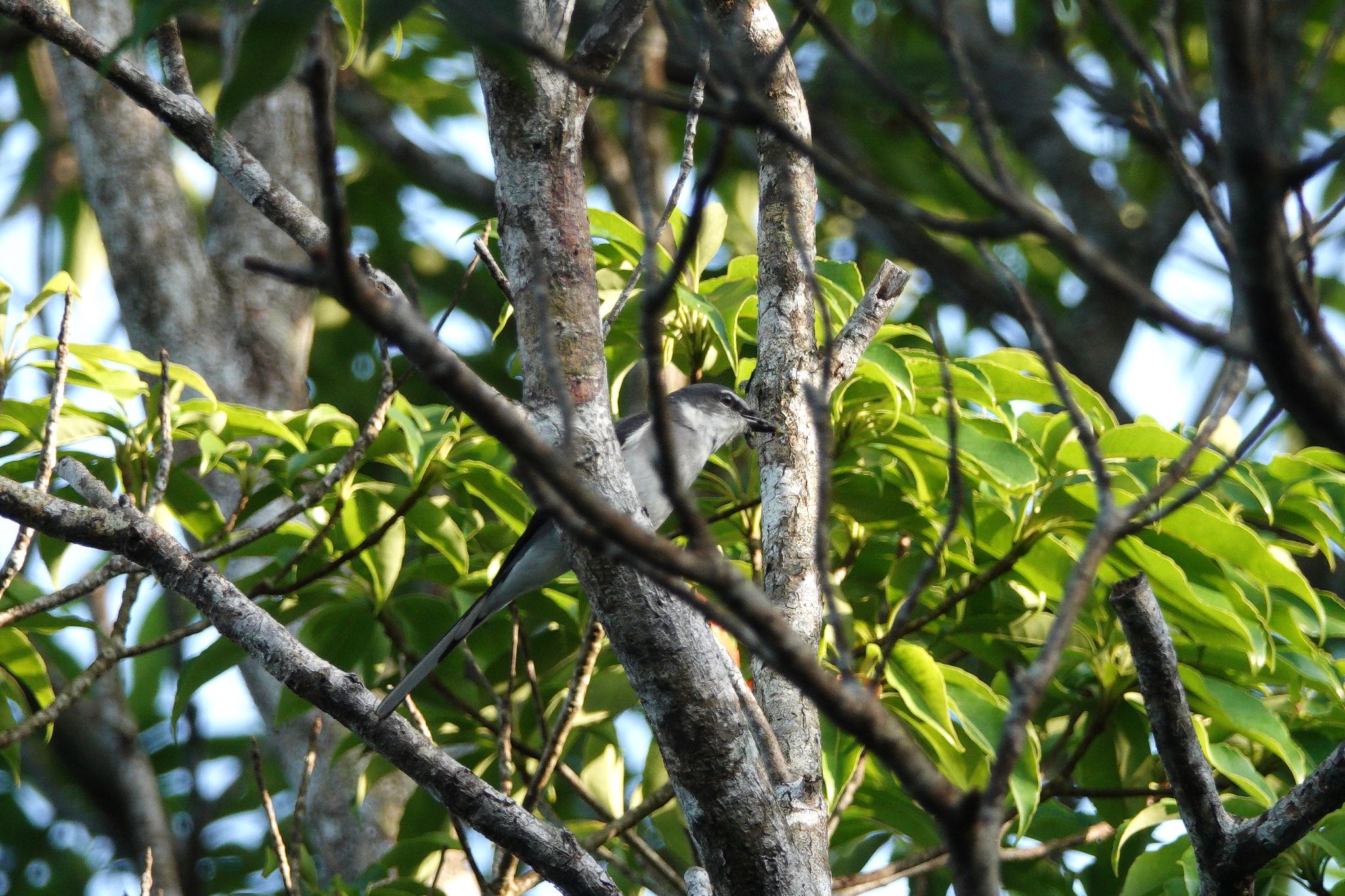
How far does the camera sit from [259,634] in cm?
200

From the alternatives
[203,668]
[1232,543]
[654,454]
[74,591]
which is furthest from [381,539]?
[1232,543]

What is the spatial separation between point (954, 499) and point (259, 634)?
3.86 ft

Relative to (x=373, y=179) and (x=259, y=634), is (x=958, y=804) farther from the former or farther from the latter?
(x=373, y=179)

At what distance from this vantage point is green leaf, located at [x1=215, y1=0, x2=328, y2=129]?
1007mm

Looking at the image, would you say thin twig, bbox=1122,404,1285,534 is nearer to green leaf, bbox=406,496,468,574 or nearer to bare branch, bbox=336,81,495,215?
green leaf, bbox=406,496,468,574

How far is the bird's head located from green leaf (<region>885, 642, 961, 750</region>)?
113 centimetres

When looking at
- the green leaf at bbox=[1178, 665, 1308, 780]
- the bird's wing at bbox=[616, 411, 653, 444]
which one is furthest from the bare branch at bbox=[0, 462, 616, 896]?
the bird's wing at bbox=[616, 411, 653, 444]

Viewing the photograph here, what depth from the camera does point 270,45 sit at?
1.01 m

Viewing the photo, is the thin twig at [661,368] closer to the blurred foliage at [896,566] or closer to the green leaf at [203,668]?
the blurred foliage at [896,566]

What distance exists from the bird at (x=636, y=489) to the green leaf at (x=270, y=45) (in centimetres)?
94

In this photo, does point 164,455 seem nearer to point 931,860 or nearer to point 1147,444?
point 931,860

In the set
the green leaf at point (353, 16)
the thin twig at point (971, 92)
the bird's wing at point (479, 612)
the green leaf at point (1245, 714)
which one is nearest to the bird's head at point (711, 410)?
the bird's wing at point (479, 612)

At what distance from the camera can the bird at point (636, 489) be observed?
2896 millimetres

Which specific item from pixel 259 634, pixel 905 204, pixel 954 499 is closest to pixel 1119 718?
pixel 954 499
